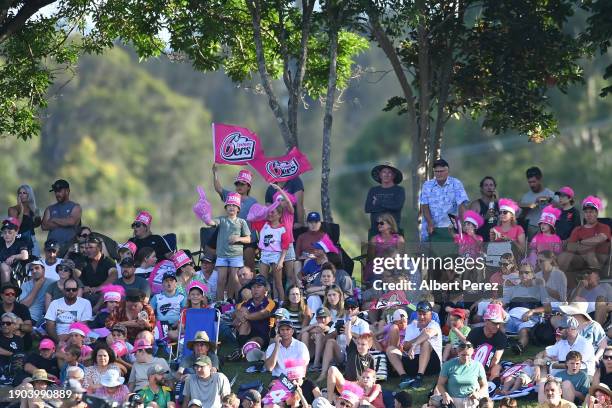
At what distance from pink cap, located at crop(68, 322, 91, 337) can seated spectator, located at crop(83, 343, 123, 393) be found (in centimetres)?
54

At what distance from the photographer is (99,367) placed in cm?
1825

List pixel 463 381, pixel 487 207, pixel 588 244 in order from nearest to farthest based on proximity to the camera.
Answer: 1. pixel 463 381
2. pixel 588 244
3. pixel 487 207

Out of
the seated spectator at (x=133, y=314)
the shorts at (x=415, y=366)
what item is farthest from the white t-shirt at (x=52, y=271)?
the shorts at (x=415, y=366)

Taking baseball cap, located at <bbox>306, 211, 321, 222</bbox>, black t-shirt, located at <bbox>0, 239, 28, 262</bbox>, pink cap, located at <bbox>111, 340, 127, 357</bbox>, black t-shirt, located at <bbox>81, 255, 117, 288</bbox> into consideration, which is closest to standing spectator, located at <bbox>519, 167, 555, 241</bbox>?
baseball cap, located at <bbox>306, 211, 321, 222</bbox>

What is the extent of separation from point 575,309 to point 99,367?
5631mm

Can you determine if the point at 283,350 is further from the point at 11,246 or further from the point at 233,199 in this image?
the point at 11,246

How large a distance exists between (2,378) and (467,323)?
5709 millimetres

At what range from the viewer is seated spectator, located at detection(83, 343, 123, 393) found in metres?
18.0

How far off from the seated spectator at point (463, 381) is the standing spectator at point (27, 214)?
23.5 ft

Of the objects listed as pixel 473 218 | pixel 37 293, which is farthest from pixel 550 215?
pixel 37 293

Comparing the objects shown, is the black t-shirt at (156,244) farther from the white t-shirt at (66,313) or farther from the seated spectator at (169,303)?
the white t-shirt at (66,313)

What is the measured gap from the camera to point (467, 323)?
63.7ft

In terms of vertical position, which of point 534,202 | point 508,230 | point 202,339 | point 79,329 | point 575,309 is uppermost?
point 534,202

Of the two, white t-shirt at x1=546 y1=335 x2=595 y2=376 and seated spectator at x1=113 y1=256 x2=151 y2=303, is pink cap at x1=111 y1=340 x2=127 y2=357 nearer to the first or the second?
seated spectator at x1=113 y1=256 x2=151 y2=303
